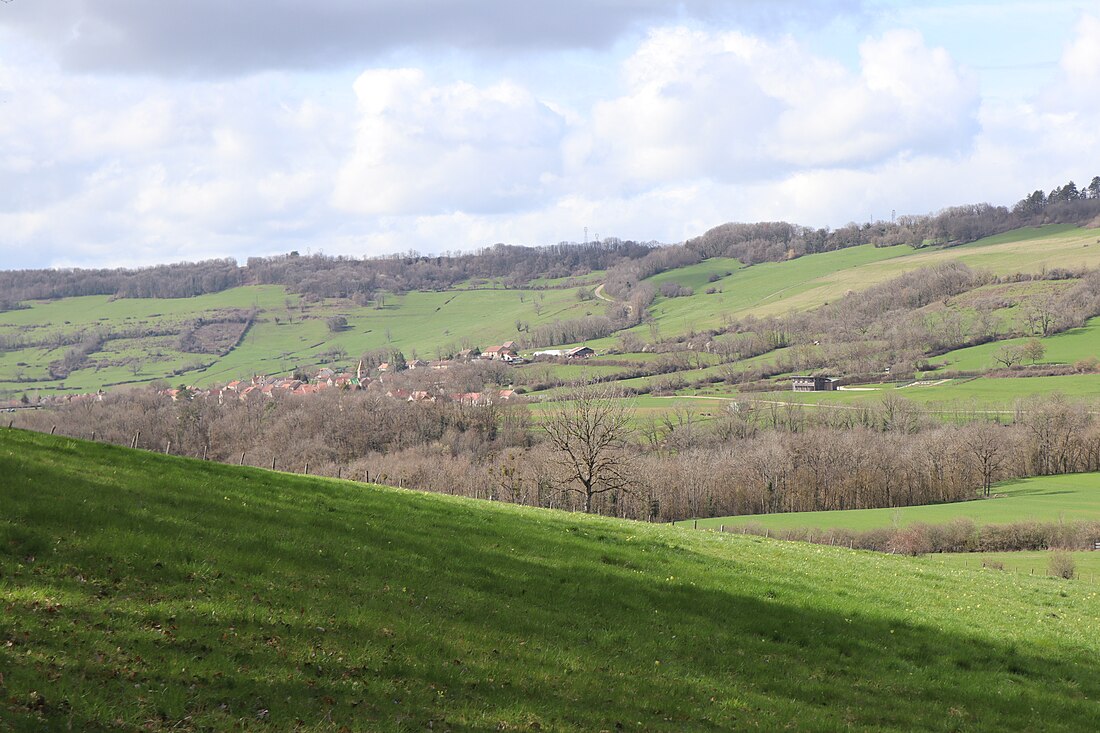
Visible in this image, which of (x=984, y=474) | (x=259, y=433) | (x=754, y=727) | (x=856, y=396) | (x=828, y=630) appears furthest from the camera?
(x=856, y=396)

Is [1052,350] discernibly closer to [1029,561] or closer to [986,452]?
[986,452]

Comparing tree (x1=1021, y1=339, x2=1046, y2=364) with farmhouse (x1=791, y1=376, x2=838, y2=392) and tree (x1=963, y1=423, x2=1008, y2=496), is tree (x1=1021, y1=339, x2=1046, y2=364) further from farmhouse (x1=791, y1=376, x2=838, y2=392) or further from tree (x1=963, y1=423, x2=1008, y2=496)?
tree (x1=963, y1=423, x2=1008, y2=496)

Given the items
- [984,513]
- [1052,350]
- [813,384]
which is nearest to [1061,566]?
[984,513]

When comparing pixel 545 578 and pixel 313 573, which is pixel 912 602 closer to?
pixel 545 578

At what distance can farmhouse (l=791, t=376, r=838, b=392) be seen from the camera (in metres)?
177

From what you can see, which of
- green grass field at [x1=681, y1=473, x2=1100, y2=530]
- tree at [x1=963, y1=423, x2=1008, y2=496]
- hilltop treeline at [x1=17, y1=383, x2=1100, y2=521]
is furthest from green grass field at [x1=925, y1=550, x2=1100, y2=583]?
tree at [x1=963, y1=423, x2=1008, y2=496]

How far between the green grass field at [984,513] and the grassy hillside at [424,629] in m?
68.4

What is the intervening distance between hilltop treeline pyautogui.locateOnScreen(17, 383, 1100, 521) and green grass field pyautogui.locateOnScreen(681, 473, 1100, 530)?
8.71m

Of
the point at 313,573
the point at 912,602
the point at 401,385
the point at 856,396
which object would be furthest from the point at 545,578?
the point at 401,385

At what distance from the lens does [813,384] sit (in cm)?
17775

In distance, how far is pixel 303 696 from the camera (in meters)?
11.5

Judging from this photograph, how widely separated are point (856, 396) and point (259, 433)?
101926 mm

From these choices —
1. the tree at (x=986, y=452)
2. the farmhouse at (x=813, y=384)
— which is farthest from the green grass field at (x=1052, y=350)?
the tree at (x=986, y=452)

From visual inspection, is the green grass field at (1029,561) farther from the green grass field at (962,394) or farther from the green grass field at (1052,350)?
the green grass field at (1052,350)
